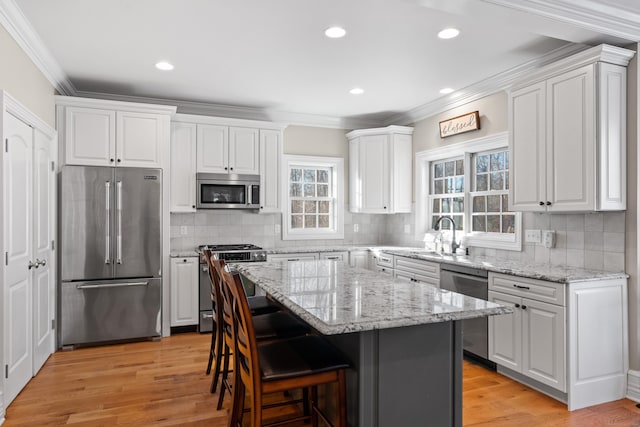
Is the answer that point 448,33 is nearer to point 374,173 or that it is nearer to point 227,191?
point 374,173

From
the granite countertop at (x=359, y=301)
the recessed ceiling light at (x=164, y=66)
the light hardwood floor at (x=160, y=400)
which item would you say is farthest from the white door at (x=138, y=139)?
the granite countertop at (x=359, y=301)

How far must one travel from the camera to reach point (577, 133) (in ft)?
10.0

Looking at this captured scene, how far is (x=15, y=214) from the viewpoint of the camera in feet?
9.79

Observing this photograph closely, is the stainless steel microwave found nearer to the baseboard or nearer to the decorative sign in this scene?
the decorative sign

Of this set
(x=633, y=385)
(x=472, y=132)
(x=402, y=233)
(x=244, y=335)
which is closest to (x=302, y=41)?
(x=472, y=132)

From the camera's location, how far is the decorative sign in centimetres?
441

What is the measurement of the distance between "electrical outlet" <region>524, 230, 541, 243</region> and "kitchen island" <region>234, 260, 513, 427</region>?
80.9 inches

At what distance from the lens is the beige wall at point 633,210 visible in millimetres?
2969

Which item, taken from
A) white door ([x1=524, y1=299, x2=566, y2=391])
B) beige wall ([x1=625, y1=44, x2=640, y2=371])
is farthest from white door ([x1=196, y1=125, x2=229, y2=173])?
beige wall ([x1=625, y1=44, x2=640, y2=371])

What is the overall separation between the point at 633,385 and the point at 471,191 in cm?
229

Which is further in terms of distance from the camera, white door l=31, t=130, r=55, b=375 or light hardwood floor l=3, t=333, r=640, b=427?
white door l=31, t=130, r=55, b=375

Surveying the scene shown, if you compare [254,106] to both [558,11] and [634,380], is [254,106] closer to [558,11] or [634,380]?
[558,11]

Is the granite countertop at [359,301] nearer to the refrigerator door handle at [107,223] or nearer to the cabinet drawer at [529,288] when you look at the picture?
the cabinet drawer at [529,288]

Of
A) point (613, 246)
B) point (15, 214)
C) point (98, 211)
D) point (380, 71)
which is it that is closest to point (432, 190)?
point (380, 71)
